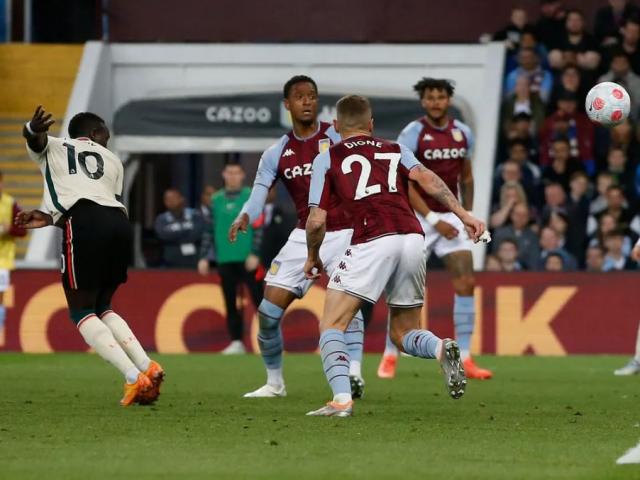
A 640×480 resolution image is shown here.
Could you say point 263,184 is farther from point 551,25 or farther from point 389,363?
point 551,25

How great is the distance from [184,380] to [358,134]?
4.13m

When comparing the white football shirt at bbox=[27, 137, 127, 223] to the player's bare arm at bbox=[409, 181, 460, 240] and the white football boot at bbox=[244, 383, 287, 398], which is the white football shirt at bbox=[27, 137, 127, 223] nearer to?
the white football boot at bbox=[244, 383, 287, 398]

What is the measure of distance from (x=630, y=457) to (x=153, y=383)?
366 centimetres

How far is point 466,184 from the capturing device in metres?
13.2

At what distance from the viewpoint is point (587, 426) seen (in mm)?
9258

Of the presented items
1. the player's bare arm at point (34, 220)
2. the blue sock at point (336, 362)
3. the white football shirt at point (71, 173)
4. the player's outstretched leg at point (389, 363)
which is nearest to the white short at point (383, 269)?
the blue sock at point (336, 362)

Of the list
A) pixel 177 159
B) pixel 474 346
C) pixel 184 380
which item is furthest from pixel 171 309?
pixel 177 159

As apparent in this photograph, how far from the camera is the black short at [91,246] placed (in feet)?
34.2

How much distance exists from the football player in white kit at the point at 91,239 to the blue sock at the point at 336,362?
1410mm

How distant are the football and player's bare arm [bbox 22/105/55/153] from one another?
3.64 meters

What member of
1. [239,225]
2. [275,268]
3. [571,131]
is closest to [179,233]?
[571,131]

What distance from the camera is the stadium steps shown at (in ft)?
74.2

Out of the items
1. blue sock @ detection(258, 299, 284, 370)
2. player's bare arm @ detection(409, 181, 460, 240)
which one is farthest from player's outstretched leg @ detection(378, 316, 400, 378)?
blue sock @ detection(258, 299, 284, 370)

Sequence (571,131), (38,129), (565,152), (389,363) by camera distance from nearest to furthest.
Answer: (38,129), (389,363), (565,152), (571,131)
